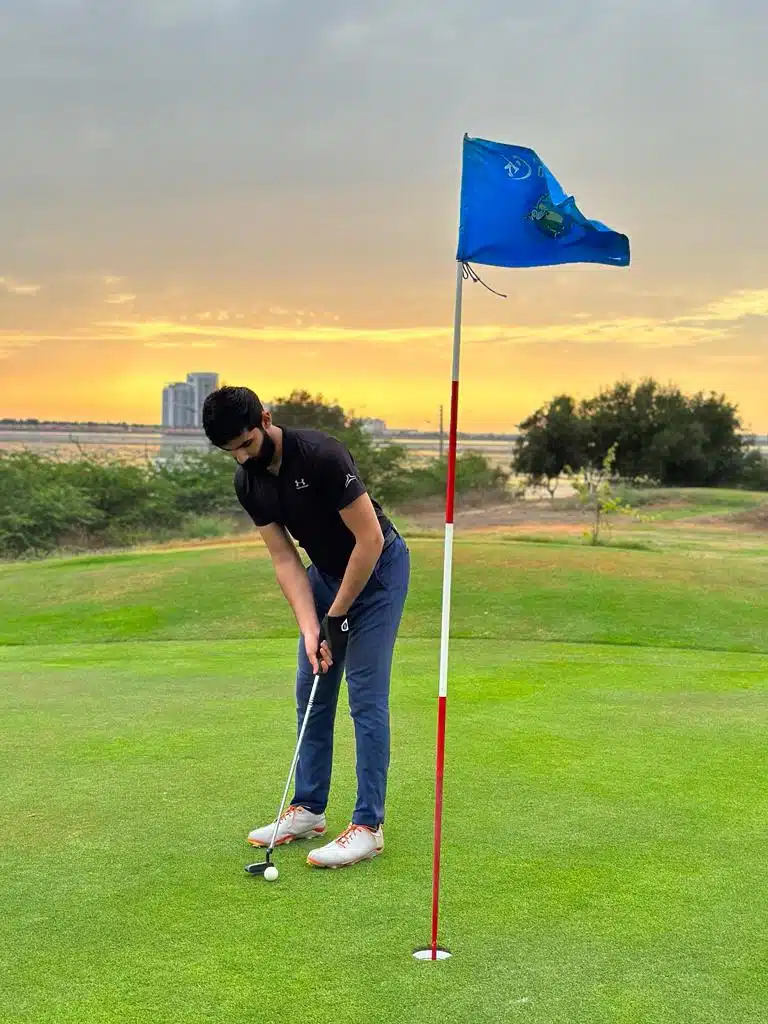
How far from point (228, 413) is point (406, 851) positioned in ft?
5.68

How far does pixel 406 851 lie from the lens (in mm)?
4223

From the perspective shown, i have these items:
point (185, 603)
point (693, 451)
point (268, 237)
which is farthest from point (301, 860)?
point (693, 451)

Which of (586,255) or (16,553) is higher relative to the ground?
(586,255)

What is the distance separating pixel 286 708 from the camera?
688cm

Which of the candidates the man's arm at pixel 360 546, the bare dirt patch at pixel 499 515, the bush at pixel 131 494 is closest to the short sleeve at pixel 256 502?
the man's arm at pixel 360 546

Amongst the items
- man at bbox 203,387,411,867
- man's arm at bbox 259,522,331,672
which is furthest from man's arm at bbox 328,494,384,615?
man's arm at bbox 259,522,331,672

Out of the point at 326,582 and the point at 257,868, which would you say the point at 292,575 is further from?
the point at 257,868

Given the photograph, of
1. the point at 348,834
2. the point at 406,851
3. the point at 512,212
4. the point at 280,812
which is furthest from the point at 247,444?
the point at 406,851

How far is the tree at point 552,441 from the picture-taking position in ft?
143

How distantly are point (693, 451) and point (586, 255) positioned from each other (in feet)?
132

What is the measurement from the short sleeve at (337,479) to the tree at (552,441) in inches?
1560

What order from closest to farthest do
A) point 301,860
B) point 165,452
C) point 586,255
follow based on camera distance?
point 586,255, point 301,860, point 165,452

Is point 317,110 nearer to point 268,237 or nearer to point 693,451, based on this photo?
point 268,237

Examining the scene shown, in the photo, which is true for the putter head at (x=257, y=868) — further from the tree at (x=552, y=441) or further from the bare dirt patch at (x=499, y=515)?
the tree at (x=552, y=441)
